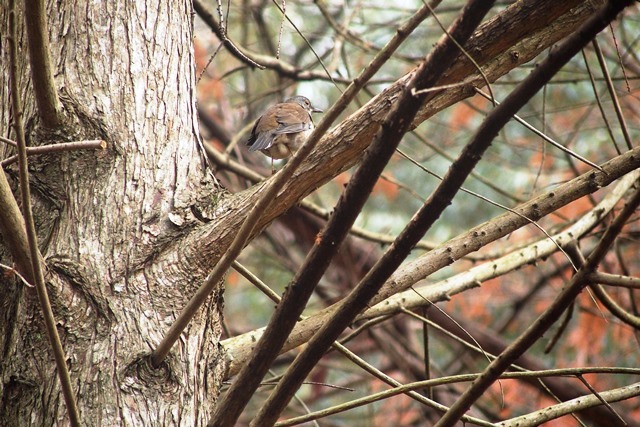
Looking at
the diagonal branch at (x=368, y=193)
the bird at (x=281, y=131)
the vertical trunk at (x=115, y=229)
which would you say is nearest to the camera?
the diagonal branch at (x=368, y=193)

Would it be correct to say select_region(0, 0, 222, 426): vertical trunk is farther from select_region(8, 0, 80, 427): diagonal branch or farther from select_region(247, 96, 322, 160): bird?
select_region(247, 96, 322, 160): bird

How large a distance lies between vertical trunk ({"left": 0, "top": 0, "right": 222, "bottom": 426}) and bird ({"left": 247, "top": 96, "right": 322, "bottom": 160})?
1.57 meters

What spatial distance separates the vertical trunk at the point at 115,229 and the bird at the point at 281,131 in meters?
1.57

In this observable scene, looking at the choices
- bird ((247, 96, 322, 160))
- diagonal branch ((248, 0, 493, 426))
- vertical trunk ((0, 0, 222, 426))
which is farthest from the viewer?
bird ((247, 96, 322, 160))

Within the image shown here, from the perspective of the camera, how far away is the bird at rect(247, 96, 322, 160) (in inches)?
156

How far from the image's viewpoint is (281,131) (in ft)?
13.0

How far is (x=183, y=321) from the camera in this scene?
5.80 ft

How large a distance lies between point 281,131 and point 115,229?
6.73 ft

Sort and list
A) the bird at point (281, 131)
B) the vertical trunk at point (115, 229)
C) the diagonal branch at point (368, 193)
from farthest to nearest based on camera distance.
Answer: the bird at point (281, 131) → the vertical trunk at point (115, 229) → the diagonal branch at point (368, 193)

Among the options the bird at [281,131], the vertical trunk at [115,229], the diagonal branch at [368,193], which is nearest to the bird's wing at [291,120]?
the bird at [281,131]

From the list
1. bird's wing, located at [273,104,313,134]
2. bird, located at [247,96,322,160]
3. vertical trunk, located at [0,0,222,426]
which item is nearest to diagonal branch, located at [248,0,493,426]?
vertical trunk, located at [0,0,222,426]

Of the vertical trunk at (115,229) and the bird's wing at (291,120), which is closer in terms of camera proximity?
the vertical trunk at (115,229)

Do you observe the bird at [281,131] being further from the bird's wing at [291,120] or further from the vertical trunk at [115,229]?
the vertical trunk at [115,229]

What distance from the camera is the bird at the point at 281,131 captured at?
13.0 ft
